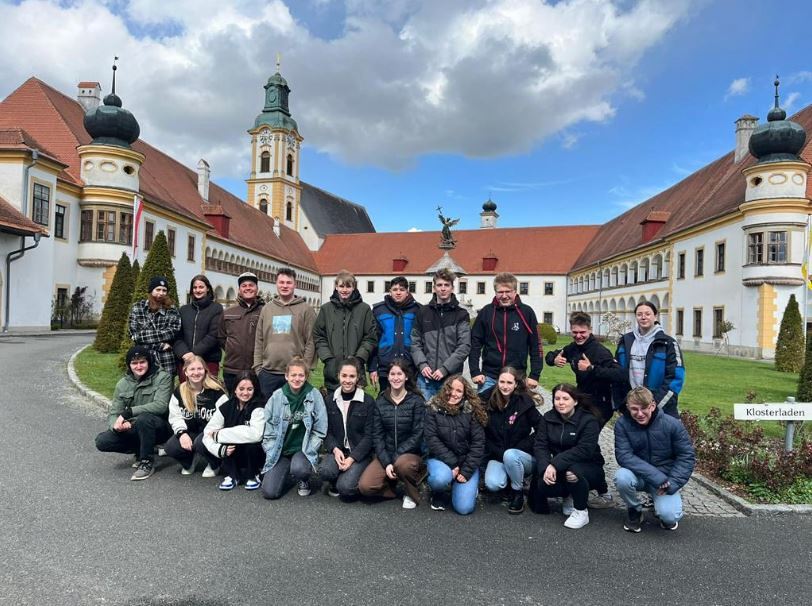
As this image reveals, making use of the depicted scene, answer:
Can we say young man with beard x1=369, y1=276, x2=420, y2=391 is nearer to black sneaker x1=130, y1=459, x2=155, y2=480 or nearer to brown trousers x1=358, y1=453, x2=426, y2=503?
brown trousers x1=358, y1=453, x2=426, y2=503

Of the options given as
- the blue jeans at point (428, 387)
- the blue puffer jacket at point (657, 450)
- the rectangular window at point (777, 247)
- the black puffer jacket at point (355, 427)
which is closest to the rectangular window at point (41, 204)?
the black puffer jacket at point (355, 427)

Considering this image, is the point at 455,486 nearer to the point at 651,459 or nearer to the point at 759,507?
the point at 651,459

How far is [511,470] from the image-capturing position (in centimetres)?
488

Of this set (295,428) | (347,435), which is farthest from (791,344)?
(295,428)

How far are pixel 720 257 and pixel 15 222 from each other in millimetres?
30230

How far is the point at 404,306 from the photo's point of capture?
19.8 ft

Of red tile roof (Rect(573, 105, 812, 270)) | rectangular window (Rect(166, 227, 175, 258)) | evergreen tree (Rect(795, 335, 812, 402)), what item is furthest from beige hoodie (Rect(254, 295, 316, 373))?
rectangular window (Rect(166, 227, 175, 258))

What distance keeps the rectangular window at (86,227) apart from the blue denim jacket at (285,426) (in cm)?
2511

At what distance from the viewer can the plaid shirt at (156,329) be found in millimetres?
6207

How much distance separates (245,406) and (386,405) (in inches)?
55.6

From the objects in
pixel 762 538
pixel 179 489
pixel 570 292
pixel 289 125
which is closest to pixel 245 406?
pixel 179 489

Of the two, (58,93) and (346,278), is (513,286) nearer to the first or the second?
(346,278)

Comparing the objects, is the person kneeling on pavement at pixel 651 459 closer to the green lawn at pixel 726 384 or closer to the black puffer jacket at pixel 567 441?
the black puffer jacket at pixel 567 441

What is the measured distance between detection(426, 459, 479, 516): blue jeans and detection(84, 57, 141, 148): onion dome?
27054mm
